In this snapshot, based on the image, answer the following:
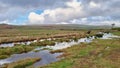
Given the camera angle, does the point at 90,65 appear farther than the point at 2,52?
No

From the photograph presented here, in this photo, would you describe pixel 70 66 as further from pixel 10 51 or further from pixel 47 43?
pixel 47 43

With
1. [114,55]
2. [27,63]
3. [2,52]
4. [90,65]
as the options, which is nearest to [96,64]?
[90,65]

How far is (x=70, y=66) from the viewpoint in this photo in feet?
148

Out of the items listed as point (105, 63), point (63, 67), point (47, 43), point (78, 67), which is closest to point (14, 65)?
point (63, 67)

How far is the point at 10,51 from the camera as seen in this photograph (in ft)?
237

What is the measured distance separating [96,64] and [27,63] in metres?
16.1

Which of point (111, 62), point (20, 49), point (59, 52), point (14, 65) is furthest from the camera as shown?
point (20, 49)

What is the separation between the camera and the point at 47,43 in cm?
9644

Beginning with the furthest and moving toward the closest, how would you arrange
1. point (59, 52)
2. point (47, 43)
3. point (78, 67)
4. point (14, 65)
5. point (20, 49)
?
point (47, 43) < point (20, 49) < point (59, 52) < point (14, 65) < point (78, 67)

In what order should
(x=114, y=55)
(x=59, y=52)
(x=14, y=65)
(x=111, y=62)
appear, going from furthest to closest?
(x=59, y=52) → (x=114, y=55) → (x=14, y=65) → (x=111, y=62)

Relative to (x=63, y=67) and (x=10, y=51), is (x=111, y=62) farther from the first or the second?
(x=10, y=51)

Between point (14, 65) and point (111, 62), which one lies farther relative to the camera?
point (14, 65)

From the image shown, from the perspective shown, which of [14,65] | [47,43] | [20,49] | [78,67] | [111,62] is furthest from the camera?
[47,43]

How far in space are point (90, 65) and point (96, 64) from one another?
141cm
